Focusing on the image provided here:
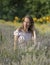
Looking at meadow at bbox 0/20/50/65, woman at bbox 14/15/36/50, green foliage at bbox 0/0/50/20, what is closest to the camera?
meadow at bbox 0/20/50/65

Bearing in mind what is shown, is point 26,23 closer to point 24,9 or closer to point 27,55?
point 27,55

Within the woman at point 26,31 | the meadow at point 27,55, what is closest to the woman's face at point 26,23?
the woman at point 26,31

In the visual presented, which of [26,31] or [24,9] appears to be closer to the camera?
[26,31]

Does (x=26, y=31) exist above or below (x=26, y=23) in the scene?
below

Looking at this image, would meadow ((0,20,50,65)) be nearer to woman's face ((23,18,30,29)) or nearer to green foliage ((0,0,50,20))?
woman's face ((23,18,30,29))

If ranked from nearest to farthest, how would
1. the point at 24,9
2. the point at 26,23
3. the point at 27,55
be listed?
the point at 27,55 < the point at 26,23 < the point at 24,9

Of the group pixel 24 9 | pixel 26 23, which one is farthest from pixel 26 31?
pixel 24 9

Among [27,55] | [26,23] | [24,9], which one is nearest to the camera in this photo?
[27,55]

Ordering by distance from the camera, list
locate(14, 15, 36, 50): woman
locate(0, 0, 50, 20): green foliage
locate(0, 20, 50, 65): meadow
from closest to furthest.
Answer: locate(0, 20, 50, 65): meadow, locate(14, 15, 36, 50): woman, locate(0, 0, 50, 20): green foliage

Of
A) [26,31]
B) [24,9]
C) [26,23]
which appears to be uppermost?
[26,23]

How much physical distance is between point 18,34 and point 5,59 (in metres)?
1.76

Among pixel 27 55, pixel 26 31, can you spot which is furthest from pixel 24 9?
pixel 27 55

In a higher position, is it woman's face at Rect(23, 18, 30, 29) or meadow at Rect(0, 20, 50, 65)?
woman's face at Rect(23, 18, 30, 29)

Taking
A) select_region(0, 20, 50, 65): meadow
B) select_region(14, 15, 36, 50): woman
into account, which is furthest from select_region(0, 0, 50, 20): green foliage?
Result: select_region(0, 20, 50, 65): meadow
